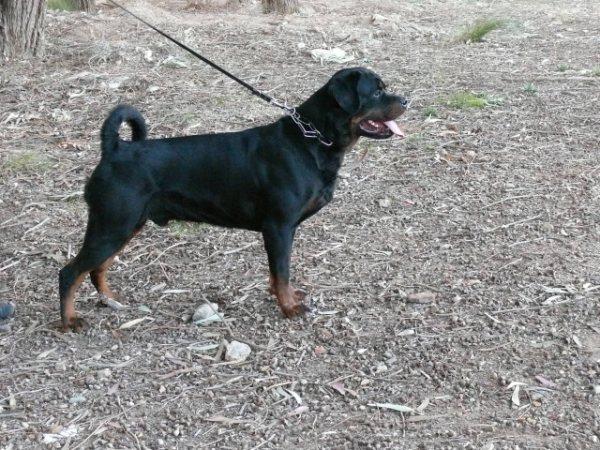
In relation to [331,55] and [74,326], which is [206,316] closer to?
[74,326]

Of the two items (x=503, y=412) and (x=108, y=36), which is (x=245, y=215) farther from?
(x=108, y=36)

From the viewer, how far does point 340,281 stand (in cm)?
513

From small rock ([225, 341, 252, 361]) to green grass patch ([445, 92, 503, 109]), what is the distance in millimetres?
4325

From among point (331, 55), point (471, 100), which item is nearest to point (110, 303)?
point (471, 100)

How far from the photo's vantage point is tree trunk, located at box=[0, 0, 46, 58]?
28.7 feet

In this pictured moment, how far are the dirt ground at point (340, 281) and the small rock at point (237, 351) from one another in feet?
0.16

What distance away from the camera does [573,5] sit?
1323 centimetres

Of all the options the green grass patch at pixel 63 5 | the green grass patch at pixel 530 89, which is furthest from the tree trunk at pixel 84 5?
the green grass patch at pixel 530 89

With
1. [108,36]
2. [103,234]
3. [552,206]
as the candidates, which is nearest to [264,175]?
[103,234]

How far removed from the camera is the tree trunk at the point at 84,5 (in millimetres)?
11383

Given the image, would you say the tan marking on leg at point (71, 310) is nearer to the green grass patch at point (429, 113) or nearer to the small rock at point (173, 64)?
the green grass patch at point (429, 113)

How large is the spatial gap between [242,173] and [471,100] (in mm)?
A: 4075

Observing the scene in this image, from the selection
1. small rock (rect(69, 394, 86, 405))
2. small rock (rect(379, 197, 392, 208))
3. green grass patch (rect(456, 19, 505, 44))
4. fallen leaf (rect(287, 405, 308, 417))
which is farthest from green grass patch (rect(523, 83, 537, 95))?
small rock (rect(69, 394, 86, 405))

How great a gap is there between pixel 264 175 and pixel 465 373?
1498 millimetres
